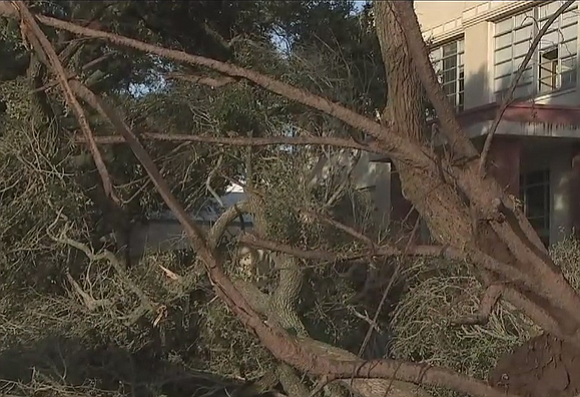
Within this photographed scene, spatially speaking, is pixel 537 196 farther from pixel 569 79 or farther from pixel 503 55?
pixel 503 55

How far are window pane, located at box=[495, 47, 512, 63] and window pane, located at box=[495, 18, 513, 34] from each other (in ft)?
1.19

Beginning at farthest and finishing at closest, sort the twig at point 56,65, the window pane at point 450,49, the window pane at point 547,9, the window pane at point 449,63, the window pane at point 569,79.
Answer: the window pane at point 450,49 → the window pane at point 449,63 → the window pane at point 569,79 → the window pane at point 547,9 → the twig at point 56,65

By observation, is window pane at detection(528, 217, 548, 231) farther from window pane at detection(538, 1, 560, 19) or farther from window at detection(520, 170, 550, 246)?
window pane at detection(538, 1, 560, 19)

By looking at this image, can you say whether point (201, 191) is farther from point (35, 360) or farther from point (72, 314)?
point (35, 360)

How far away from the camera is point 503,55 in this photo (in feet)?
61.6

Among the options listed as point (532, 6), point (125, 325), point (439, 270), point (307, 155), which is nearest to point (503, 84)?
point (532, 6)

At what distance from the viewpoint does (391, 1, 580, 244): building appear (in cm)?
1589

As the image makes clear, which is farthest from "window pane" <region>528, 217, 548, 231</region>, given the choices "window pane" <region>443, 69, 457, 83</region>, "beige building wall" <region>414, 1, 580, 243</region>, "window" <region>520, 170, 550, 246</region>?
"window pane" <region>443, 69, 457, 83</region>

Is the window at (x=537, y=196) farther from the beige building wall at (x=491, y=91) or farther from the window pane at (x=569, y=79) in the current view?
the window pane at (x=569, y=79)

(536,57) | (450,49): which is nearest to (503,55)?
(450,49)

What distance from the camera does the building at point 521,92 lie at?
15891 millimetres

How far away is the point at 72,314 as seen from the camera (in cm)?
1327

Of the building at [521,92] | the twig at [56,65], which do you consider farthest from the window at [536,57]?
the twig at [56,65]

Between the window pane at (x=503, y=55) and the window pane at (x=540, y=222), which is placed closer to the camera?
the window pane at (x=540, y=222)
